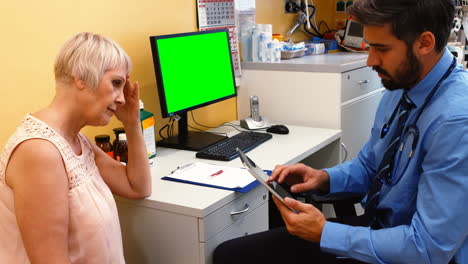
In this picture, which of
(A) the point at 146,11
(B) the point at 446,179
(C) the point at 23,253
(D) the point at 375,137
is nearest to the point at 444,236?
(B) the point at 446,179

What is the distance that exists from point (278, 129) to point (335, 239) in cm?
106

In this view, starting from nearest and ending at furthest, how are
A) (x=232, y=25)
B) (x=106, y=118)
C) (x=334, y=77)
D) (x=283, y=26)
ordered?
(x=106, y=118) → (x=334, y=77) → (x=232, y=25) → (x=283, y=26)

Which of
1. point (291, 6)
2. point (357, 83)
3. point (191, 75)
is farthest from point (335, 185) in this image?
point (291, 6)

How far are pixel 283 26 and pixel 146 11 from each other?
1280 mm

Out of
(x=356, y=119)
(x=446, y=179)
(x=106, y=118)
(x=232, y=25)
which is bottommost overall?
(x=356, y=119)

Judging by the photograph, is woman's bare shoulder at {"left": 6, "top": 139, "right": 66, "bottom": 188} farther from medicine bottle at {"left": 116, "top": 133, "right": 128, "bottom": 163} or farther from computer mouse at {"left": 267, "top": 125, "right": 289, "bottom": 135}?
computer mouse at {"left": 267, "top": 125, "right": 289, "bottom": 135}

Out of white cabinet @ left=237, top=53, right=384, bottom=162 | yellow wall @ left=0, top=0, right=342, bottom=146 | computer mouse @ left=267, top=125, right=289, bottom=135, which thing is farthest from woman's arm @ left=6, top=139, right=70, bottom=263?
white cabinet @ left=237, top=53, right=384, bottom=162

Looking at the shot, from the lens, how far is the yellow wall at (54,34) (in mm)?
1688

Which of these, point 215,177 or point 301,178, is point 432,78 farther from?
point 215,177

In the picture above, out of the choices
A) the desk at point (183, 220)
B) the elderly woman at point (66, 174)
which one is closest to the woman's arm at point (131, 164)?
the desk at point (183, 220)

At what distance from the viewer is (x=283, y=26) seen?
3268mm

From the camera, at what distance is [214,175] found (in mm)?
1812

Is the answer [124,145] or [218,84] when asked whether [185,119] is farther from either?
[124,145]

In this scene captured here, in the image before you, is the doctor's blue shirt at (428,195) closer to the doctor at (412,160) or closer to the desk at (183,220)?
the doctor at (412,160)
